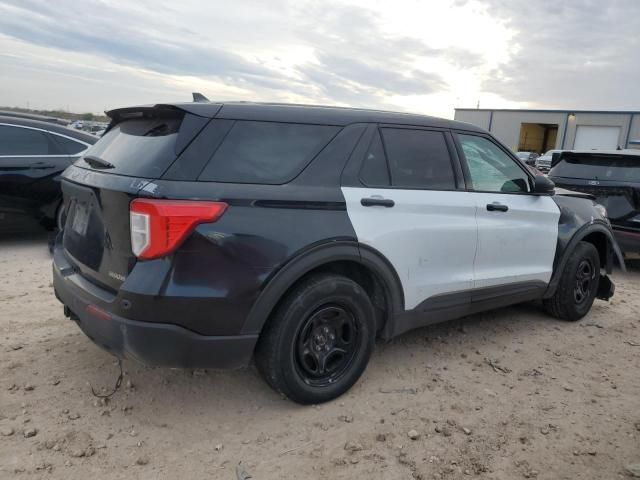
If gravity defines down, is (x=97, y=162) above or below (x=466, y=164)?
below

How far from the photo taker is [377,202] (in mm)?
3178

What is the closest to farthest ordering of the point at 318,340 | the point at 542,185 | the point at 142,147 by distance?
the point at 142,147, the point at 318,340, the point at 542,185

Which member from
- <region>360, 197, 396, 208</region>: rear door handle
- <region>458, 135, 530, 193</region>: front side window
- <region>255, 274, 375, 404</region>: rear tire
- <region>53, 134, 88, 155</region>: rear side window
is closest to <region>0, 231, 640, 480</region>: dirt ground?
<region>255, 274, 375, 404</region>: rear tire

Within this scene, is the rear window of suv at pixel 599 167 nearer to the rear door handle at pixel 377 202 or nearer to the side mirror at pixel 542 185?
the side mirror at pixel 542 185

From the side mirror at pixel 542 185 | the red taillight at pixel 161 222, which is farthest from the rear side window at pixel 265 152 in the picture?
the side mirror at pixel 542 185

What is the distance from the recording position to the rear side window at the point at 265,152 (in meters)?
2.71

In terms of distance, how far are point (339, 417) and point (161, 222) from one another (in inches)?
60.1

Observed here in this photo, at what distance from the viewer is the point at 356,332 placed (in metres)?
3.24

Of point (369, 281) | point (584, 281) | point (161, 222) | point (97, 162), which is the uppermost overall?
point (97, 162)

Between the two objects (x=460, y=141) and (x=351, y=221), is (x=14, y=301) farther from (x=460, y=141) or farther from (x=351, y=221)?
(x=460, y=141)

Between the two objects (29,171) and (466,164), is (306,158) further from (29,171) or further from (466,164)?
(29,171)

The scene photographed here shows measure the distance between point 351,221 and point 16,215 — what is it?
5243 millimetres

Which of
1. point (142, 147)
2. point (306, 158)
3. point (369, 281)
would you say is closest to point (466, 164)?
point (369, 281)

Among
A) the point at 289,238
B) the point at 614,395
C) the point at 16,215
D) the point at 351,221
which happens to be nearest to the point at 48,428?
the point at 289,238
